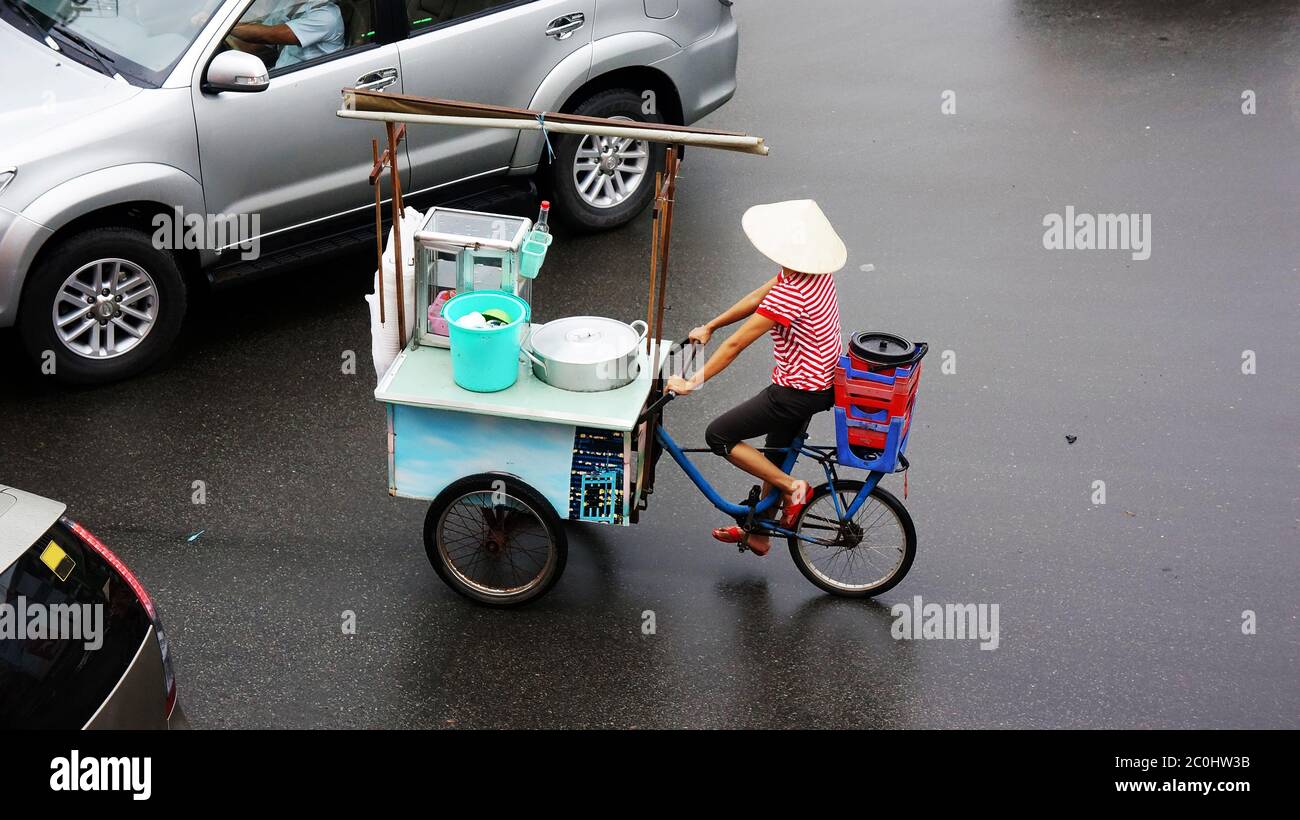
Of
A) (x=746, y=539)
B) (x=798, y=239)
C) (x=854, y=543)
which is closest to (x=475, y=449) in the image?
(x=746, y=539)

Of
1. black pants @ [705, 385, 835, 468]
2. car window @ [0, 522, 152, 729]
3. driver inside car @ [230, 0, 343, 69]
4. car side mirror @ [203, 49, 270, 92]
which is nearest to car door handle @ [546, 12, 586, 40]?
driver inside car @ [230, 0, 343, 69]

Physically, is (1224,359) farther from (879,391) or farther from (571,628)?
(571,628)

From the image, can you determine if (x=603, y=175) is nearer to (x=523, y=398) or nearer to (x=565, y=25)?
(x=565, y=25)

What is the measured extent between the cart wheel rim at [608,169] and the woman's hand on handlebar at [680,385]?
3494mm

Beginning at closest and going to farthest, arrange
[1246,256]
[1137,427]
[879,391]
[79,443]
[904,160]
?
[879,391]
[79,443]
[1137,427]
[1246,256]
[904,160]

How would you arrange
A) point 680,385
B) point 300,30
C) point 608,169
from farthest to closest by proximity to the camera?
point 608,169 < point 300,30 < point 680,385

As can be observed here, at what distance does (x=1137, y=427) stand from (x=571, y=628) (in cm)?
340

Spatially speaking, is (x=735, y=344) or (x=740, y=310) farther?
(x=740, y=310)

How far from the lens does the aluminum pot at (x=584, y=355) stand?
5391 millimetres

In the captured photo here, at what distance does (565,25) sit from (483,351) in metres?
3.51

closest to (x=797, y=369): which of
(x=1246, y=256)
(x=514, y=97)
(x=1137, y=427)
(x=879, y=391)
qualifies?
(x=879, y=391)

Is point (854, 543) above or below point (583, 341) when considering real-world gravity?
below

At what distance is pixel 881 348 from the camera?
5.38 metres

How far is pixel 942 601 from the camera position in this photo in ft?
19.3
